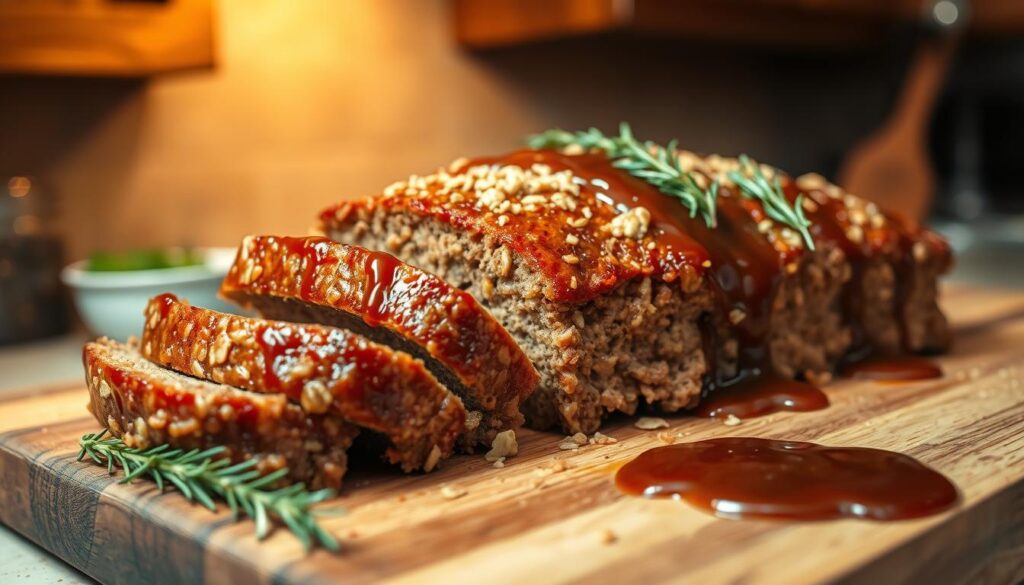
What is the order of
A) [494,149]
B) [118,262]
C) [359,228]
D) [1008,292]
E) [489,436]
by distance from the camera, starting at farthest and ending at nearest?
[494,149] < [1008,292] < [118,262] < [359,228] < [489,436]

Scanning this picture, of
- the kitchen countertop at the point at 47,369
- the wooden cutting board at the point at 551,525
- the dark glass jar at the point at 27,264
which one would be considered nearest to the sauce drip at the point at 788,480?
the wooden cutting board at the point at 551,525

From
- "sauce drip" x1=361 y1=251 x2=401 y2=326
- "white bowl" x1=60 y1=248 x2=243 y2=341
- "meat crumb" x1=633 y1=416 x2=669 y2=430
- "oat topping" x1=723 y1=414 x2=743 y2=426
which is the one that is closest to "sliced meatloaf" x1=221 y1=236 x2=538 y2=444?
"sauce drip" x1=361 y1=251 x2=401 y2=326

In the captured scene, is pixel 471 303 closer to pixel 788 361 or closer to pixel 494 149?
pixel 788 361

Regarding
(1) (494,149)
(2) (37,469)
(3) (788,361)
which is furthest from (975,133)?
(2) (37,469)

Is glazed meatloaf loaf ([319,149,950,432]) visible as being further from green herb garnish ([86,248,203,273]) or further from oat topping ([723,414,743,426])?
green herb garnish ([86,248,203,273])

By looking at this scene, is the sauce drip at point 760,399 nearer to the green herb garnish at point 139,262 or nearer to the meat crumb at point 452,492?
the meat crumb at point 452,492

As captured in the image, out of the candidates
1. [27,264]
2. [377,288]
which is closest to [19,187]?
[27,264]
